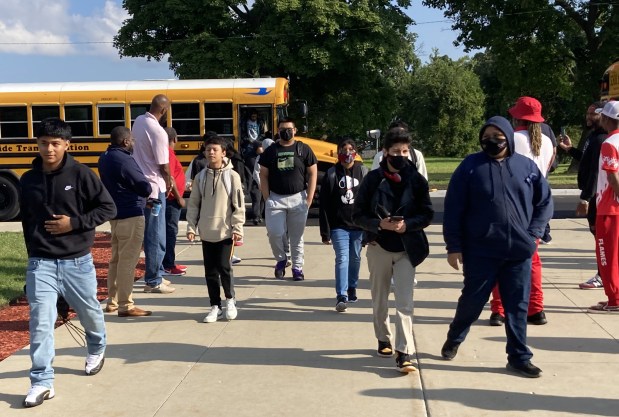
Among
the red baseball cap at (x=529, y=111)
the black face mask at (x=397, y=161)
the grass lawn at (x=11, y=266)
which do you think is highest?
the red baseball cap at (x=529, y=111)

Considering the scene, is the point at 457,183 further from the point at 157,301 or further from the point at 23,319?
the point at 23,319

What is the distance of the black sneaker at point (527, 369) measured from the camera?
5.37 meters

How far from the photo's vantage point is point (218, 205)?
23.9 feet

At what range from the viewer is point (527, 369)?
539 centimetres

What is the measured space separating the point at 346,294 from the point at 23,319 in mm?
3188

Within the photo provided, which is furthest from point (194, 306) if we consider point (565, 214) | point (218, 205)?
point (565, 214)

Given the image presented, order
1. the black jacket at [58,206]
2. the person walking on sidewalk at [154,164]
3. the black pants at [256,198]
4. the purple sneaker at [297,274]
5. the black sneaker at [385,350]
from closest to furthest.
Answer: the black jacket at [58,206] → the black sneaker at [385,350] → the person walking on sidewalk at [154,164] → the purple sneaker at [297,274] → the black pants at [256,198]

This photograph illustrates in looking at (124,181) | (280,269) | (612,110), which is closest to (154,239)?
(124,181)

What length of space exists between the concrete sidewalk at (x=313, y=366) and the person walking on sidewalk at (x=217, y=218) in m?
0.36

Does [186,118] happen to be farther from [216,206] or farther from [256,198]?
[216,206]

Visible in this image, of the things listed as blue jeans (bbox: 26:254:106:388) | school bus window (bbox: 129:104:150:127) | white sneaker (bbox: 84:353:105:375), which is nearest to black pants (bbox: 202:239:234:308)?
white sneaker (bbox: 84:353:105:375)

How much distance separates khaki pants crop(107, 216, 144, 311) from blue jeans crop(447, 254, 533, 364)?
338 centimetres

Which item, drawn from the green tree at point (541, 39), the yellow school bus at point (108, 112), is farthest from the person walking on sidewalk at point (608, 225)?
the green tree at point (541, 39)

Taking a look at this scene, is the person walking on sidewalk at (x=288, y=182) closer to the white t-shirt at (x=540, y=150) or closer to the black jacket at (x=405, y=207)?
the white t-shirt at (x=540, y=150)
